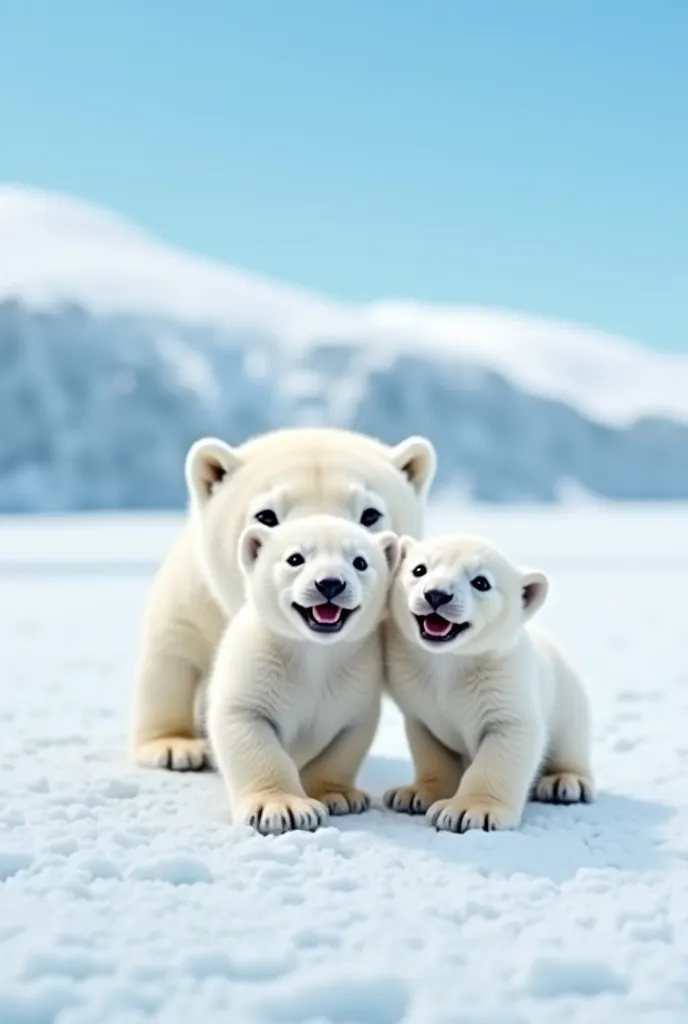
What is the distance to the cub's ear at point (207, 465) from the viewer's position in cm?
324

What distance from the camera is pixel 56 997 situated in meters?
1.64

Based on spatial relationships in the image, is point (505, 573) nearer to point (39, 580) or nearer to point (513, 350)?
point (39, 580)

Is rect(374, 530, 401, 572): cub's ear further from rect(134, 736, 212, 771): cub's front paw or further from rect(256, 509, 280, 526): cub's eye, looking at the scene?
rect(134, 736, 212, 771): cub's front paw

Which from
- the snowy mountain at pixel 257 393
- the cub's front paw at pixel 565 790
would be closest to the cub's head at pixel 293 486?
the cub's front paw at pixel 565 790

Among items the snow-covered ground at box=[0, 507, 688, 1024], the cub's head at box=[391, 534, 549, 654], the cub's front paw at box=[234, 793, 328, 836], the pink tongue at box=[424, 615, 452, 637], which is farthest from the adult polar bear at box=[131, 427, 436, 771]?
the cub's front paw at box=[234, 793, 328, 836]

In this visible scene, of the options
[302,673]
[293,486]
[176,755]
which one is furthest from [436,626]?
[176,755]

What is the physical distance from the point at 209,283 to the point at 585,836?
92.1 ft

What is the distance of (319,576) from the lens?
2500 millimetres

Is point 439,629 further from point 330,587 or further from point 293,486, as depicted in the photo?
point 293,486

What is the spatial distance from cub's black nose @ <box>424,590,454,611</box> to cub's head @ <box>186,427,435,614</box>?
1.48ft

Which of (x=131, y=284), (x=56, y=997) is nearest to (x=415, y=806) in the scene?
(x=56, y=997)

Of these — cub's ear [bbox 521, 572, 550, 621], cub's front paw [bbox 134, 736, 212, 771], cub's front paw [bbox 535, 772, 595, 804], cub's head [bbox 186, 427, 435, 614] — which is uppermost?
cub's head [bbox 186, 427, 435, 614]

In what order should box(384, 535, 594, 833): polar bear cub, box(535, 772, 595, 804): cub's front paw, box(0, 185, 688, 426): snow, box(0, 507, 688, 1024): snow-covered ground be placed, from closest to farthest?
1. box(0, 507, 688, 1024): snow-covered ground
2. box(384, 535, 594, 833): polar bear cub
3. box(535, 772, 595, 804): cub's front paw
4. box(0, 185, 688, 426): snow

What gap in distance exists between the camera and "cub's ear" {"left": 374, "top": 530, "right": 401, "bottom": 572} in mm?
2725
